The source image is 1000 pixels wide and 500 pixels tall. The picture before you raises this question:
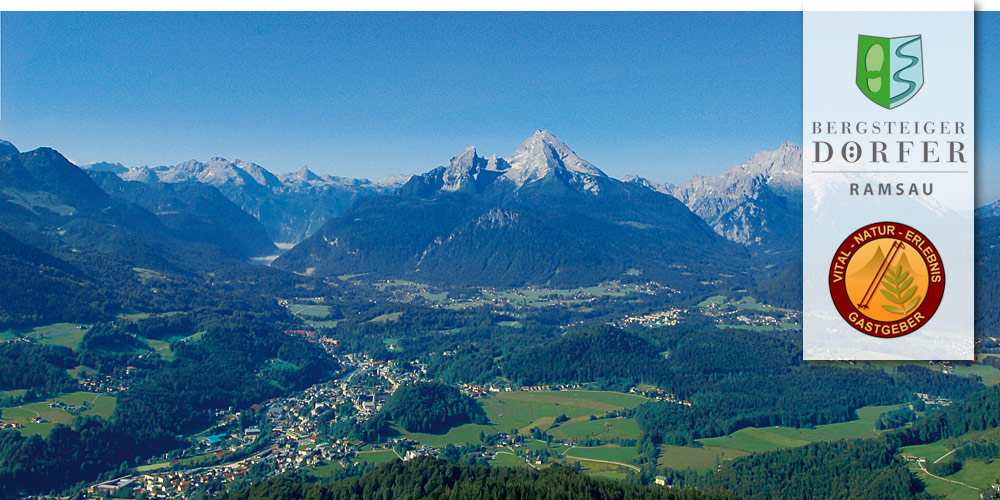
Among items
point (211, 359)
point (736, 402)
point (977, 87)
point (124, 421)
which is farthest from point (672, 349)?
point (977, 87)

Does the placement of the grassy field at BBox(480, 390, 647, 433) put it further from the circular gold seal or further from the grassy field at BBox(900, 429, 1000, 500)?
the circular gold seal

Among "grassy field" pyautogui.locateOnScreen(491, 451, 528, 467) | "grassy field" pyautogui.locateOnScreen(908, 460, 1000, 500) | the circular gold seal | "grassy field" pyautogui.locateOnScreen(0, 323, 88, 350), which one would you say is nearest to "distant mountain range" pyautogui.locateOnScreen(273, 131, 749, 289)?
"grassy field" pyautogui.locateOnScreen(0, 323, 88, 350)

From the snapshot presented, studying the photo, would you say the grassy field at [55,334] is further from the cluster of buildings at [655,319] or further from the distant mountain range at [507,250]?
the distant mountain range at [507,250]

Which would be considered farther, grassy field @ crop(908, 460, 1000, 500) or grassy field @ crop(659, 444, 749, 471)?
grassy field @ crop(659, 444, 749, 471)

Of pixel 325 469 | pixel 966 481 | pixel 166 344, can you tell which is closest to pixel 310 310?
pixel 166 344

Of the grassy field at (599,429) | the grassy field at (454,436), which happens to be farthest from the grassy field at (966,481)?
the grassy field at (454,436)

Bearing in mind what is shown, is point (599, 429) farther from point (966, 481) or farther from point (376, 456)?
point (966, 481)
